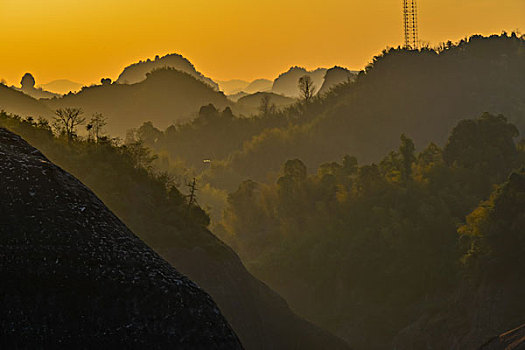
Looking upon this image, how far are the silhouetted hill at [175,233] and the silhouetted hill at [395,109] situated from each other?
126 metres

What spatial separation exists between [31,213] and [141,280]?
2.31 m

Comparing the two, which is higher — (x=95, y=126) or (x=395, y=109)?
(x=395, y=109)

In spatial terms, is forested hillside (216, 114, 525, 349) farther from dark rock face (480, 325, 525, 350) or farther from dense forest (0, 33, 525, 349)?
dark rock face (480, 325, 525, 350)

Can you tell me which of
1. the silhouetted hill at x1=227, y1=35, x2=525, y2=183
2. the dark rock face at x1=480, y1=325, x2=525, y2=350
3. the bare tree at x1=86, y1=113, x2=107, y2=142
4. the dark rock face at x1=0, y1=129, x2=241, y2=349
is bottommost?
the dark rock face at x1=480, y1=325, x2=525, y2=350

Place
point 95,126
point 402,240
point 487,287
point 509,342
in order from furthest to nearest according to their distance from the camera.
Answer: point 402,240
point 487,287
point 95,126
point 509,342

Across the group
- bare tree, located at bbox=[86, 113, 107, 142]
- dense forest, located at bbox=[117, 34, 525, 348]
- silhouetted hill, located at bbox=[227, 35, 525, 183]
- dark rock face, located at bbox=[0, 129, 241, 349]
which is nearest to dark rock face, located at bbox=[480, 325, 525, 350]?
dense forest, located at bbox=[117, 34, 525, 348]

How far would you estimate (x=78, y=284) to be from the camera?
500 inches

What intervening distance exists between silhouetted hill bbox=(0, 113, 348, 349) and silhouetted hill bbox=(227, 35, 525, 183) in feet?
414

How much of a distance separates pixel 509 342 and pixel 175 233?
21890mm

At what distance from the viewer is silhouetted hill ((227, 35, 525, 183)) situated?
6934 inches

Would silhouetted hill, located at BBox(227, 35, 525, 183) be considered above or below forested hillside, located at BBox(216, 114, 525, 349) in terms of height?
above

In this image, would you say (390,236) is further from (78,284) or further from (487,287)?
(78,284)

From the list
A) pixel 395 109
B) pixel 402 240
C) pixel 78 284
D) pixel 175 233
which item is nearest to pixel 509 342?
pixel 175 233

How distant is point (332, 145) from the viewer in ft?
589
